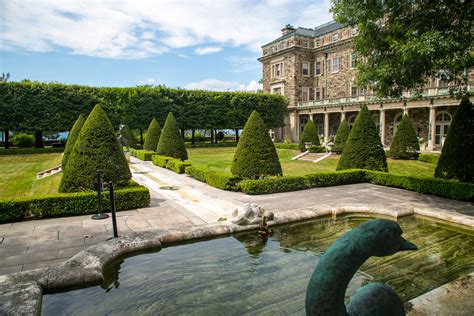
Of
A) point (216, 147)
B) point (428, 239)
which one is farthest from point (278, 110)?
point (428, 239)

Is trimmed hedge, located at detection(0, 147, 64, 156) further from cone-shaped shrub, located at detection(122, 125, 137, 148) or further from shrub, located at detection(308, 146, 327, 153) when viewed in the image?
shrub, located at detection(308, 146, 327, 153)

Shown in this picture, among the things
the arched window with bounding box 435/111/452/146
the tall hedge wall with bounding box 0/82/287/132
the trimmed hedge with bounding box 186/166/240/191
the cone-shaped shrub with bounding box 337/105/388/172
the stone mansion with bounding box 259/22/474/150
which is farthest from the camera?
the stone mansion with bounding box 259/22/474/150

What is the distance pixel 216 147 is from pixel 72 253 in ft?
106

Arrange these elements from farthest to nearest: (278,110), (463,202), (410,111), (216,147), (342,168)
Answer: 1. (278,110)
2. (216,147)
3. (410,111)
4. (342,168)
5. (463,202)

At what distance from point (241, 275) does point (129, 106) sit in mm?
33582

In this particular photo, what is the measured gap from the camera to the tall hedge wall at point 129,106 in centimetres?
3045

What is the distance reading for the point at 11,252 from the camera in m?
6.25

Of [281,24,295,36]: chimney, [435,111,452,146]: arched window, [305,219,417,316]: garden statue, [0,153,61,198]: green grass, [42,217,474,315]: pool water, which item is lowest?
[42,217,474,315]: pool water

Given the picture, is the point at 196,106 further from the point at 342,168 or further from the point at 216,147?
the point at 342,168

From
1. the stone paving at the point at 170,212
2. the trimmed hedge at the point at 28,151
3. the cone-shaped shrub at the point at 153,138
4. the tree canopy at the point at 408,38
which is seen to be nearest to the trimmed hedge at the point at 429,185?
the stone paving at the point at 170,212

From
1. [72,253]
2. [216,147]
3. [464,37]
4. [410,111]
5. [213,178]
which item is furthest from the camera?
[216,147]

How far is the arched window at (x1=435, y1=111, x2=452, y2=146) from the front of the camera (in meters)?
30.1

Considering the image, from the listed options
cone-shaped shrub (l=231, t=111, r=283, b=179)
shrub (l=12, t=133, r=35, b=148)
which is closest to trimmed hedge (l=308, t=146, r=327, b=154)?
cone-shaped shrub (l=231, t=111, r=283, b=179)

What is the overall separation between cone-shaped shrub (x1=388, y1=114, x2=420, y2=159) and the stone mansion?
33.7ft
